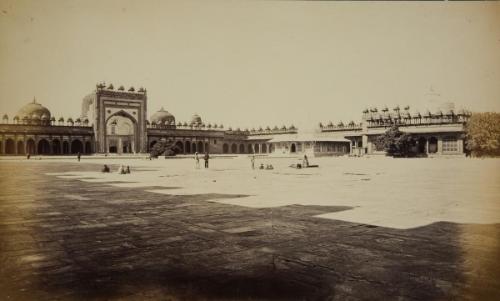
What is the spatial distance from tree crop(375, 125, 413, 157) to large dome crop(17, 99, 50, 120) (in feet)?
143

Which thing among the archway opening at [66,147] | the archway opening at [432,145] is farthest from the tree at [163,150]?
the archway opening at [432,145]

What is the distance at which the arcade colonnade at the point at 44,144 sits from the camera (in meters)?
49.7

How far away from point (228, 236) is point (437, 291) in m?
2.69

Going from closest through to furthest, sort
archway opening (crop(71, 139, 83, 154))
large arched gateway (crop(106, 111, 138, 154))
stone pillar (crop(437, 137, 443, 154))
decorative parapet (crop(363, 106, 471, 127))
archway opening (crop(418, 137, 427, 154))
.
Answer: stone pillar (crop(437, 137, 443, 154)) < decorative parapet (crop(363, 106, 471, 127)) < archway opening (crop(418, 137, 427, 154)) < archway opening (crop(71, 139, 83, 154)) < large arched gateway (crop(106, 111, 138, 154))

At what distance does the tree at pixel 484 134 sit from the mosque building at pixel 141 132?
3.08 meters

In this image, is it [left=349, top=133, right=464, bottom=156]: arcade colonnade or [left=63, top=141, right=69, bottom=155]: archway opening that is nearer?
[left=349, top=133, right=464, bottom=156]: arcade colonnade

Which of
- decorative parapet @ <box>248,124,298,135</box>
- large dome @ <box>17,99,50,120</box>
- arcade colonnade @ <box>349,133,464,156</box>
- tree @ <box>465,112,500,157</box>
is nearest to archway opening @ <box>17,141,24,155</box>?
large dome @ <box>17,99,50,120</box>

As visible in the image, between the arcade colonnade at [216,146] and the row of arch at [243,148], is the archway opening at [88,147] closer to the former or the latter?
the arcade colonnade at [216,146]

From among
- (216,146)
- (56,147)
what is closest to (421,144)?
(216,146)

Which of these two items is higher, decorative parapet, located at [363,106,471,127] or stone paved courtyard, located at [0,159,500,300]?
decorative parapet, located at [363,106,471,127]

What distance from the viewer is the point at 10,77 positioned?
578cm

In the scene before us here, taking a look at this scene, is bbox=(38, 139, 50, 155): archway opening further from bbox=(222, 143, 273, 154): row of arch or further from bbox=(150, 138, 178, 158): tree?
bbox=(222, 143, 273, 154): row of arch

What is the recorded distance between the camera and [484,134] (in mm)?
41156

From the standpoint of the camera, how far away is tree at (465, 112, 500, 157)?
129ft
